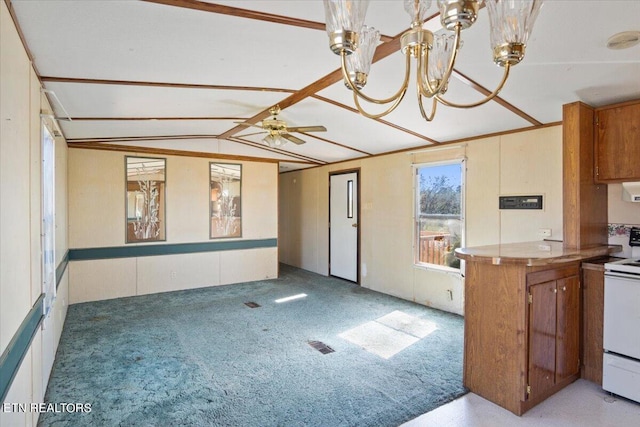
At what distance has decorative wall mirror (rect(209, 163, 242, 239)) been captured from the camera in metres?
6.05

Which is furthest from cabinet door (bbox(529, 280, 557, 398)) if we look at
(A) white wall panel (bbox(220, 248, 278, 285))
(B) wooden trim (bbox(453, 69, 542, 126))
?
(A) white wall panel (bbox(220, 248, 278, 285))

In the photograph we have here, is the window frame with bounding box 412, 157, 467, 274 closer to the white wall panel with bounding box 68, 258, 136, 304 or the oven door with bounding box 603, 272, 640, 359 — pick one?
the oven door with bounding box 603, 272, 640, 359

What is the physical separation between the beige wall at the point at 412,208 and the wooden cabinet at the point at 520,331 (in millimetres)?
1167

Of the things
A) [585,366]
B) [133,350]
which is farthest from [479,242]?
[133,350]

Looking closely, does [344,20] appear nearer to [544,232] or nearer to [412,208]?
[544,232]

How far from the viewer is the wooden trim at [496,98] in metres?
2.59

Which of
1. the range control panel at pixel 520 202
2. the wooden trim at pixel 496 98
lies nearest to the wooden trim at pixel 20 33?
the wooden trim at pixel 496 98

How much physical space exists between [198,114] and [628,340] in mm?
4378

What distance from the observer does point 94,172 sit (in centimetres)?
507

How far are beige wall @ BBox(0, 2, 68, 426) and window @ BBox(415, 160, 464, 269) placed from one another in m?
4.30

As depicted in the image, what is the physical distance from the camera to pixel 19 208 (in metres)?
1.81

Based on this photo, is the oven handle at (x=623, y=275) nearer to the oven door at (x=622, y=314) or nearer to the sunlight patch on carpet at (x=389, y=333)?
the oven door at (x=622, y=314)

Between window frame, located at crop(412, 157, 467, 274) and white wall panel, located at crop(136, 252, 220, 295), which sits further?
white wall panel, located at crop(136, 252, 220, 295)

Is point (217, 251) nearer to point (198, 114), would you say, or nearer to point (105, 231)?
point (105, 231)
